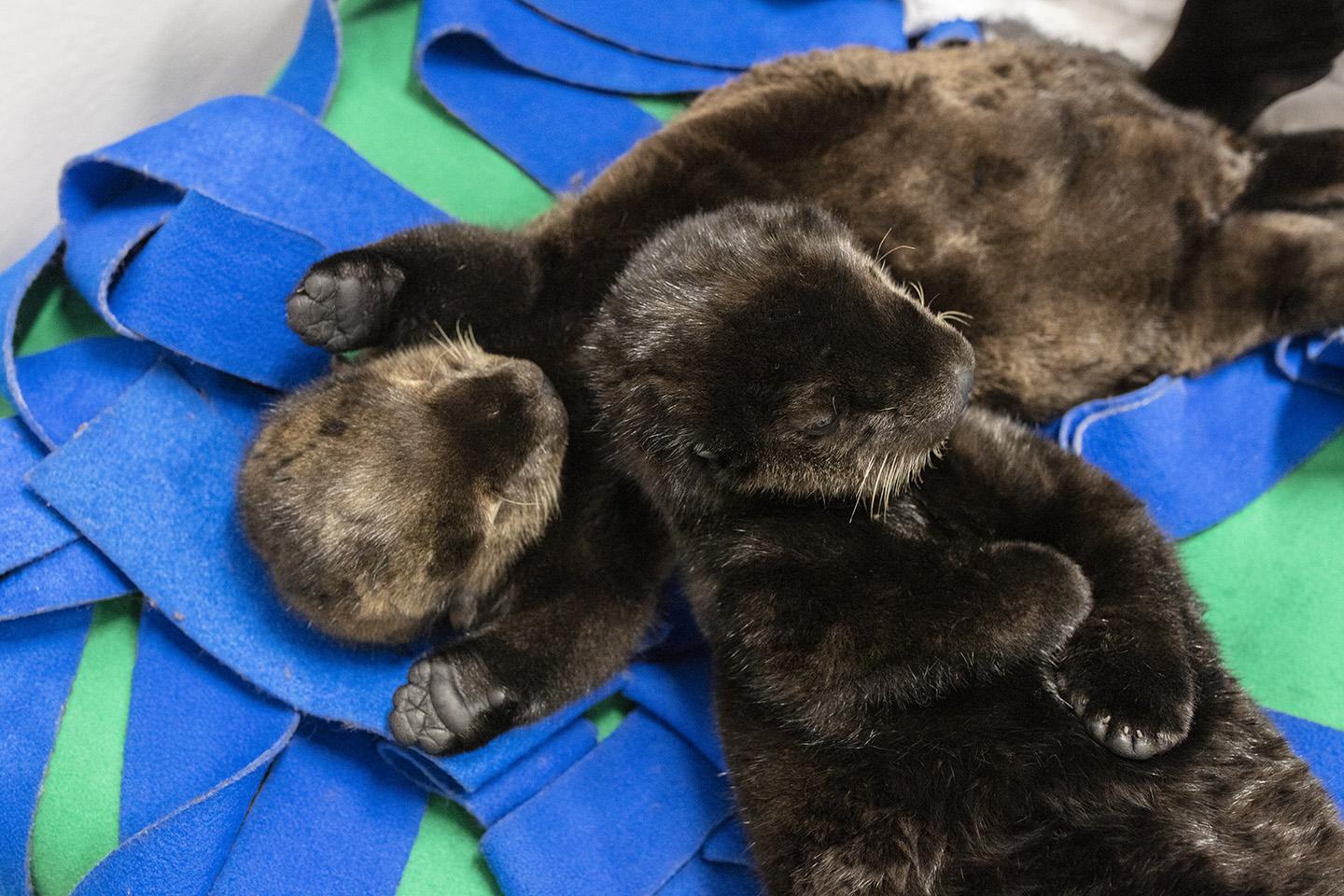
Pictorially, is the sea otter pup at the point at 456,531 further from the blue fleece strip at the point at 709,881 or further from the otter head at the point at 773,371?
the blue fleece strip at the point at 709,881

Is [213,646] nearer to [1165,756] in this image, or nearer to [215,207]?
[215,207]

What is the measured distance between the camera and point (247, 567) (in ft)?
8.31

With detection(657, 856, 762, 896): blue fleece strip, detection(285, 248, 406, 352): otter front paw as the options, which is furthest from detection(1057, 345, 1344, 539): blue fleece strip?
detection(285, 248, 406, 352): otter front paw

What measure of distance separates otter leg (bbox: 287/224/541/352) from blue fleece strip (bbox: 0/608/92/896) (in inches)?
41.0

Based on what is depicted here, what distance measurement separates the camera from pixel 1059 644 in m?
2.02

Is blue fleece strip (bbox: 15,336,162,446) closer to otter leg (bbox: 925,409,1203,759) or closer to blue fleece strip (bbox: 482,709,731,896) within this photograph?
blue fleece strip (bbox: 482,709,731,896)

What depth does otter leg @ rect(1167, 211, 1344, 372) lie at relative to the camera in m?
2.64

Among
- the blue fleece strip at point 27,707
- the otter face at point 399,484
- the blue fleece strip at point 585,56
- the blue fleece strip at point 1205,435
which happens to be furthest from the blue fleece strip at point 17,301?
the blue fleece strip at point 1205,435

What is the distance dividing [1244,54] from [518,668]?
2331 millimetres

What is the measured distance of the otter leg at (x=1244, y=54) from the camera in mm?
2646

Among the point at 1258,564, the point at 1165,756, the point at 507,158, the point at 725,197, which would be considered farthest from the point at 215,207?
the point at 1258,564

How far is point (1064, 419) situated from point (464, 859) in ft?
5.96

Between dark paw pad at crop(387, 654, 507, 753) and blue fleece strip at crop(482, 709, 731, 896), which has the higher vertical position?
dark paw pad at crop(387, 654, 507, 753)

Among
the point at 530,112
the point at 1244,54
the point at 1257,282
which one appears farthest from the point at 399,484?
the point at 1244,54
